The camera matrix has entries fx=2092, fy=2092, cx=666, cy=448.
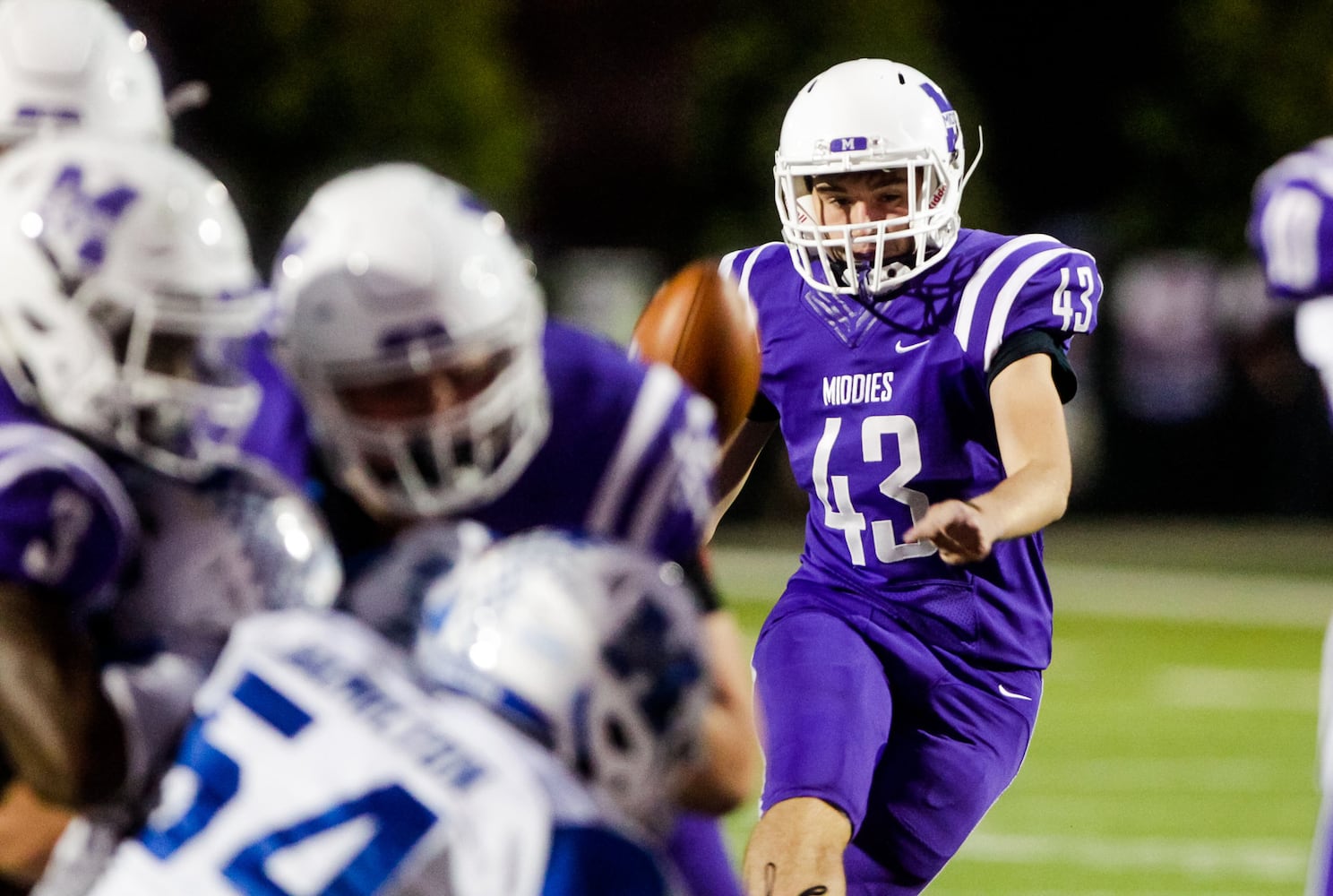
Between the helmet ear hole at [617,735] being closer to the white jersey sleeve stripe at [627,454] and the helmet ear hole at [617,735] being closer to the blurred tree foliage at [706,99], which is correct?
the white jersey sleeve stripe at [627,454]

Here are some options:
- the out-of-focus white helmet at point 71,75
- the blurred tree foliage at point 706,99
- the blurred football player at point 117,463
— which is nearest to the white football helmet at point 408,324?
the blurred football player at point 117,463

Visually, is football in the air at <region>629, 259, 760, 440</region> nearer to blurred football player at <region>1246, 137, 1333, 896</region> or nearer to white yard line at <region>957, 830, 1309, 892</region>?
blurred football player at <region>1246, 137, 1333, 896</region>

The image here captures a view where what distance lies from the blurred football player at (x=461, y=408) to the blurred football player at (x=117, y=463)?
109mm

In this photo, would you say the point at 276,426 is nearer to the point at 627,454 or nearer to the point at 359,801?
the point at 627,454

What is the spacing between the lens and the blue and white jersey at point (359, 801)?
5.69ft

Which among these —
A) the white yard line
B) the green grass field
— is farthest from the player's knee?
the white yard line

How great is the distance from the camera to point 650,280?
54.4 ft

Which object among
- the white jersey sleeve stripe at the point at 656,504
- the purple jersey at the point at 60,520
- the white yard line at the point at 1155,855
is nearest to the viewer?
the purple jersey at the point at 60,520

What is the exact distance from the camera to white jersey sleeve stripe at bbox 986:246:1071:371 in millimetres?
3240

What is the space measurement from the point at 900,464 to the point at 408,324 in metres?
1.37

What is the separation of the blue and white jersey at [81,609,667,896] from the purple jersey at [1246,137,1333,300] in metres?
1.81

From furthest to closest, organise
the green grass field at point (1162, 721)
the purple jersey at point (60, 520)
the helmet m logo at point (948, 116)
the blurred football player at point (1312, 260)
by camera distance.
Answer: the green grass field at point (1162, 721) < the helmet m logo at point (948, 116) < the blurred football player at point (1312, 260) < the purple jersey at point (60, 520)

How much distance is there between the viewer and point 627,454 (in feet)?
8.13

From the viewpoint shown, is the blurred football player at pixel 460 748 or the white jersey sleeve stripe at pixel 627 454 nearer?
the blurred football player at pixel 460 748
